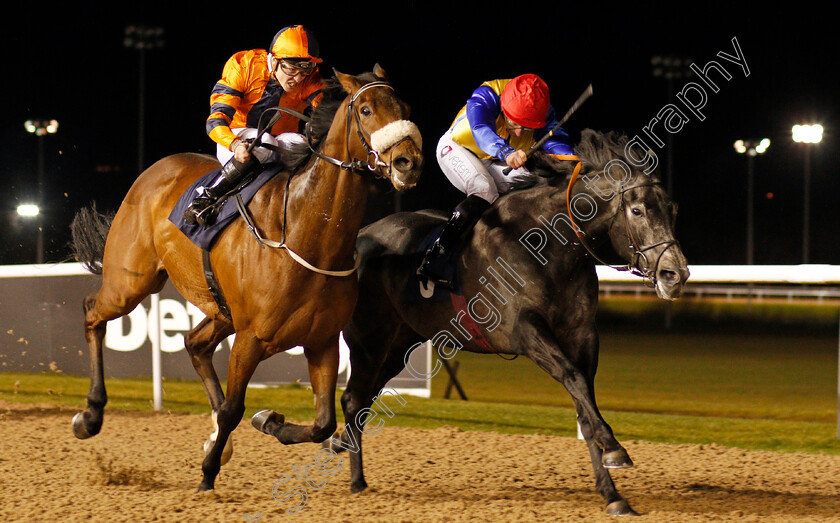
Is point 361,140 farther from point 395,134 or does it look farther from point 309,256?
point 309,256

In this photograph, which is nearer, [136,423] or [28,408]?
[136,423]

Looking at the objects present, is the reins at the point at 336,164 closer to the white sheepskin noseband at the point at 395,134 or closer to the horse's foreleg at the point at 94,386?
the white sheepskin noseband at the point at 395,134

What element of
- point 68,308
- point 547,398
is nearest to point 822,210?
point 547,398

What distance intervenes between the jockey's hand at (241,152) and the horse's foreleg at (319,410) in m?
0.87

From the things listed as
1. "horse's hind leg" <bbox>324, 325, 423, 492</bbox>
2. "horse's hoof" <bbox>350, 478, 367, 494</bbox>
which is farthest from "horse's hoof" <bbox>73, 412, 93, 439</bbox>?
"horse's hoof" <bbox>350, 478, 367, 494</bbox>

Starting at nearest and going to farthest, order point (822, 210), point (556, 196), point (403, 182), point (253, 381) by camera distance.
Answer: point (403, 182) < point (556, 196) < point (253, 381) < point (822, 210)

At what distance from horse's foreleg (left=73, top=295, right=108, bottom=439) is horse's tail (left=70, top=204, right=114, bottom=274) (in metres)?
0.45

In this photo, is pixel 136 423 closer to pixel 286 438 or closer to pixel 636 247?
pixel 286 438

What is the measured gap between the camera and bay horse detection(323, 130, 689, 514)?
3.50 m

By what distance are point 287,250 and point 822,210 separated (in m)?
40.6

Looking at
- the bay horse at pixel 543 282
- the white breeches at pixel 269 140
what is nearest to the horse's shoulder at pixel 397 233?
the bay horse at pixel 543 282

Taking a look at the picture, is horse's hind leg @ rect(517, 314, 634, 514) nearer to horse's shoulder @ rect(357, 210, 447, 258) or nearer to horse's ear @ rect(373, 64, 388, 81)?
horse's shoulder @ rect(357, 210, 447, 258)

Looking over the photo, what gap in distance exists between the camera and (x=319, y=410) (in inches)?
142

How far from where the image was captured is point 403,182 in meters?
2.88
